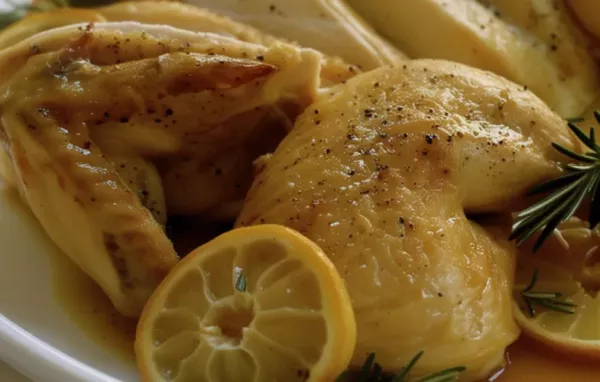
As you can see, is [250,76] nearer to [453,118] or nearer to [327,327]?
[453,118]

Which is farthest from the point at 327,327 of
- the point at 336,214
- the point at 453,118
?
the point at 453,118

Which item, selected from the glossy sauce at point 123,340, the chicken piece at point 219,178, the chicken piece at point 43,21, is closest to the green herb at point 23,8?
the chicken piece at point 43,21

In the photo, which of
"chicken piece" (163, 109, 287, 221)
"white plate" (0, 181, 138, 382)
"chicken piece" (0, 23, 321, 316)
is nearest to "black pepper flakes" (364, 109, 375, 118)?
"chicken piece" (0, 23, 321, 316)

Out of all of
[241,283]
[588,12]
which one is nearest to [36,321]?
[241,283]

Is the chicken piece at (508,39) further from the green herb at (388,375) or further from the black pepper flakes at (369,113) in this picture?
the green herb at (388,375)

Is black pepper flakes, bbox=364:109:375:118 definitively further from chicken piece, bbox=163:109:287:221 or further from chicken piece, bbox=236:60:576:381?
chicken piece, bbox=163:109:287:221

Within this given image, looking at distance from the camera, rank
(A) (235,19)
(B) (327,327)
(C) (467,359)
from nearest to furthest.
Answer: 1. (B) (327,327)
2. (C) (467,359)
3. (A) (235,19)
